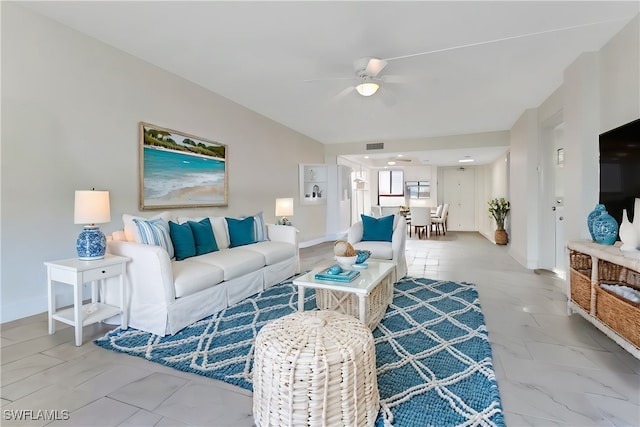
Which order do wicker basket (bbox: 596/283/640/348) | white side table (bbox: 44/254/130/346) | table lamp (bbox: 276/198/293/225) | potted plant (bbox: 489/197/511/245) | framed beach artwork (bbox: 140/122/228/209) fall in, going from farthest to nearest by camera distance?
potted plant (bbox: 489/197/511/245)
table lamp (bbox: 276/198/293/225)
framed beach artwork (bbox: 140/122/228/209)
white side table (bbox: 44/254/130/346)
wicker basket (bbox: 596/283/640/348)

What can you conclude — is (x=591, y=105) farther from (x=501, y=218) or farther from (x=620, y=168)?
(x=501, y=218)

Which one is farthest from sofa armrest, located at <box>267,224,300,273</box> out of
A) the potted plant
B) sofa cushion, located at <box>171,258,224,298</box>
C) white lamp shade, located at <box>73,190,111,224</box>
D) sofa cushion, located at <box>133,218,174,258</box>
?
the potted plant

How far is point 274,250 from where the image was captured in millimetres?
3822

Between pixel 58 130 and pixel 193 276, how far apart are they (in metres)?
1.84

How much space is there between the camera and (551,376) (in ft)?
6.17

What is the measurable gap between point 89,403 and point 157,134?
115 inches

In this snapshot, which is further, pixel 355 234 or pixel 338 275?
pixel 355 234

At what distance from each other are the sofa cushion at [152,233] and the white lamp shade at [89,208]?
282 millimetres

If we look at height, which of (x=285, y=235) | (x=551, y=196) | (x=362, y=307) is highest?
(x=551, y=196)

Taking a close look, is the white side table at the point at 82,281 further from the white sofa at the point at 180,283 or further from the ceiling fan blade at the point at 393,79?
the ceiling fan blade at the point at 393,79

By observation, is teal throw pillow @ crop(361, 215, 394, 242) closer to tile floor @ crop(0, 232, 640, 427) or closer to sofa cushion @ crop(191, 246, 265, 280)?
sofa cushion @ crop(191, 246, 265, 280)

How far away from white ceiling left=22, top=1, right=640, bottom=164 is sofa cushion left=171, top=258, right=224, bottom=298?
7.08 feet

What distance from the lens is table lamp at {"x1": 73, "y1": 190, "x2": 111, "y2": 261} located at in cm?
249

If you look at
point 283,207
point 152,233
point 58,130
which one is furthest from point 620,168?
point 58,130
